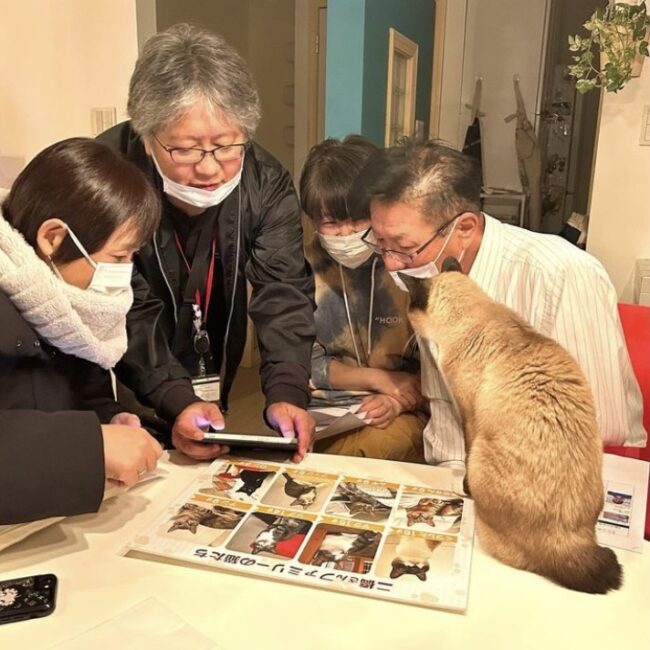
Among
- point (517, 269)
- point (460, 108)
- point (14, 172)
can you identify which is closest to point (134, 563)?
point (517, 269)

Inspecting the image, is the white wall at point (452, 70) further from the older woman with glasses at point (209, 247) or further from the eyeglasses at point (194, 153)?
the eyeglasses at point (194, 153)

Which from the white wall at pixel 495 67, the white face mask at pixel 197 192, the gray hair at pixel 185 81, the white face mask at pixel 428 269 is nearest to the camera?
the white face mask at pixel 428 269

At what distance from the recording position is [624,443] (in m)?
1.25

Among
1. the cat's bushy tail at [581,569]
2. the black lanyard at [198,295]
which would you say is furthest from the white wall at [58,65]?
the cat's bushy tail at [581,569]

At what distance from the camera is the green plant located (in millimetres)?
1941

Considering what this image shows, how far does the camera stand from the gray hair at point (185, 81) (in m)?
1.32

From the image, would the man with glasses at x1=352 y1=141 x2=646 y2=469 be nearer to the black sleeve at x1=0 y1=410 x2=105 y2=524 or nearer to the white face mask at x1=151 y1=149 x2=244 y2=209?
the white face mask at x1=151 y1=149 x2=244 y2=209

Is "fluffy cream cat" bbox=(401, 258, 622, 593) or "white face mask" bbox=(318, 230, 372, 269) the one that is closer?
"fluffy cream cat" bbox=(401, 258, 622, 593)

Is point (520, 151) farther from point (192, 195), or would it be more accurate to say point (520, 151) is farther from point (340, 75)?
point (192, 195)

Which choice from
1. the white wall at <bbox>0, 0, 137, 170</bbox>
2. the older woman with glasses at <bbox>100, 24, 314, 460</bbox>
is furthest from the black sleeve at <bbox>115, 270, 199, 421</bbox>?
the white wall at <bbox>0, 0, 137, 170</bbox>

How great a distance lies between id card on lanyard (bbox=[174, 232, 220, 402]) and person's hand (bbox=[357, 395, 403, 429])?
1.20ft

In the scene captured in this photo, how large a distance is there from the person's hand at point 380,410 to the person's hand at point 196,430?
42 centimetres

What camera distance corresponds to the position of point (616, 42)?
1.98 meters

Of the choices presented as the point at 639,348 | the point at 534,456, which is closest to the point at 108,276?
the point at 534,456
